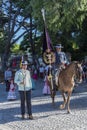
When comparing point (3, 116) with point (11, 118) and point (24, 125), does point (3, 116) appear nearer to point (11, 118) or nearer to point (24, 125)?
point (11, 118)

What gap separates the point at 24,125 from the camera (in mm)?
12562

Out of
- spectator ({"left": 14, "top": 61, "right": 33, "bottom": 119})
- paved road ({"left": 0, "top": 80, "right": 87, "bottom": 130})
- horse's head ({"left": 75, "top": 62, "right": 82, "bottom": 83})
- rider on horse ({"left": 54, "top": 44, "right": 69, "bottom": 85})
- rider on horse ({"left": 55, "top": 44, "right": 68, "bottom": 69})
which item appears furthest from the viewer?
rider on horse ({"left": 55, "top": 44, "right": 68, "bottom": 69})

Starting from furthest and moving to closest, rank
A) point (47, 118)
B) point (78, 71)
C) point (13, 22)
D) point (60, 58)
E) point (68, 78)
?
point (13, 22) → point (60, 58) → point (68, 78) → point (78, 71) → point (47, 118)

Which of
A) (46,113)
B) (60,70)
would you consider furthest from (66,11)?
(46,113)

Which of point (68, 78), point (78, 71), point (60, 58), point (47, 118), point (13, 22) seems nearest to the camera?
point (47, 118)

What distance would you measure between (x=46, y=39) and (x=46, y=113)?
12.8 ft

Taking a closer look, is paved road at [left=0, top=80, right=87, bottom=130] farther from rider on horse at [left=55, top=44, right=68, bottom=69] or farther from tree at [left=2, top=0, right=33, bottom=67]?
tree at [left=2, top=0, right=33, bottom=67]

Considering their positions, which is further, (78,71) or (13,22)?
(13,22)

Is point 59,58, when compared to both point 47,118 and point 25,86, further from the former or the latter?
point 47,118

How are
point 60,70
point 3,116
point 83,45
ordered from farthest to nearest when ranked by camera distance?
1. point 83,45
2. point 60,70
3. point 3,116

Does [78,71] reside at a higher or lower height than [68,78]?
higher

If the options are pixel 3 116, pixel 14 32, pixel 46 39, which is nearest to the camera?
pixel 3 116

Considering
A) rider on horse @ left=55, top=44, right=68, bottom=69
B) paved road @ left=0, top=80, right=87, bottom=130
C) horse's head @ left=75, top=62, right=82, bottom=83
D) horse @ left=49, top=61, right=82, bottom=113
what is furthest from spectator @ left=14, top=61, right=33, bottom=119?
rider on horse @ left=55, top=44, right=68, bottom=69

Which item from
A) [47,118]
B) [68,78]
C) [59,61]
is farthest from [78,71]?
[47,118]
